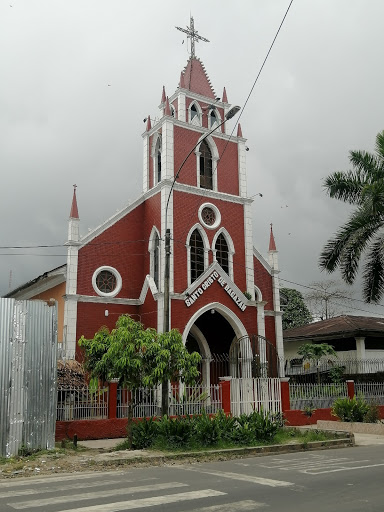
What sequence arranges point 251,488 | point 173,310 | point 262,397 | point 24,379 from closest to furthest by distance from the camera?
point 251,488
point 24,379
point 262,397
point 173,310

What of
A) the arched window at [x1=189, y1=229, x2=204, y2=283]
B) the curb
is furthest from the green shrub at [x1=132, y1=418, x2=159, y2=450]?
the arched window at [x1=189, y1=229, x2=204, y2=283]

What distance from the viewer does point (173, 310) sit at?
23531 mm

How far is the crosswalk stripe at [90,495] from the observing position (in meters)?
7.35

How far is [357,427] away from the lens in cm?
1831

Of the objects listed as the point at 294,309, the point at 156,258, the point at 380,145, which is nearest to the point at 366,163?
the point at 380,145

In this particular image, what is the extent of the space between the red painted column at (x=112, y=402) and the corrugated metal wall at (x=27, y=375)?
13.9 feet

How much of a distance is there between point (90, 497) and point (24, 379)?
576 centimetres

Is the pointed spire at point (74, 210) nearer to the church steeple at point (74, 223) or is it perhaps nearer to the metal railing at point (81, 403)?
the church steeple at point (74, 223)

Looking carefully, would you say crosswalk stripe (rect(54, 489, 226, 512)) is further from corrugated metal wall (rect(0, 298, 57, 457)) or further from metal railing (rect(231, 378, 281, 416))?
metal railing (rect(231, 378, 281, 416))

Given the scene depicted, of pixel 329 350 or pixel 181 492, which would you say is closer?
pixel 181 492

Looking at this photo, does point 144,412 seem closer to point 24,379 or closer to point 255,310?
point 24,379

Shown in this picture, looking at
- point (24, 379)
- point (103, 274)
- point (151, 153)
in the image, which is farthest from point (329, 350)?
point (24, 379)

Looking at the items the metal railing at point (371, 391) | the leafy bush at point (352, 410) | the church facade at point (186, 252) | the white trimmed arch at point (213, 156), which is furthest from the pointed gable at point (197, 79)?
the leafy bush at point (352, 410)

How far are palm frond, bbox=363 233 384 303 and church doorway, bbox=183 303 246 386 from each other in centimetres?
648
